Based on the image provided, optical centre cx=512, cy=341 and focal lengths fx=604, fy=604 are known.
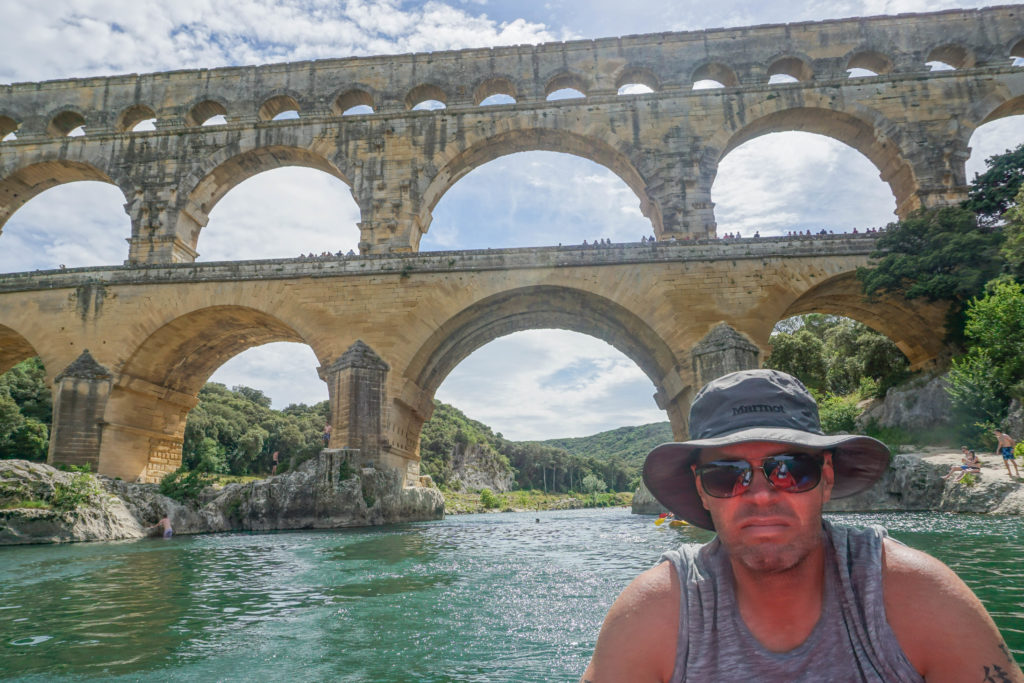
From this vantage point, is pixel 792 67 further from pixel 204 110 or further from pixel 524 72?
pixel 204 110

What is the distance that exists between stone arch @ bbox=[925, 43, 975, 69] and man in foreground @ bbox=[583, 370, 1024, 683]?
26.4 m

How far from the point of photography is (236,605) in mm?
5246

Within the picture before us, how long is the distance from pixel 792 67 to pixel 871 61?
2.81m

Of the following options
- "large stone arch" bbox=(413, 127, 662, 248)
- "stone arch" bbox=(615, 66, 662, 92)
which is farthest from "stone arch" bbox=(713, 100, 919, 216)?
"stone arch" bbox=(615, 66, 662, 92)

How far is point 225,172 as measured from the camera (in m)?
22.3

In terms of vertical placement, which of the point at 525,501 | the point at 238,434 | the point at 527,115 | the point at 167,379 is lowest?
the point at 525,501

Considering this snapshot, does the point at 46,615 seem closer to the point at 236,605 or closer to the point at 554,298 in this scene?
the point at 236,605

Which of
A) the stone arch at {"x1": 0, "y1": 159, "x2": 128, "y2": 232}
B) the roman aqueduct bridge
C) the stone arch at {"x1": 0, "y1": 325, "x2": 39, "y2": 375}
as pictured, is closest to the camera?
the roman aqueduct bridge

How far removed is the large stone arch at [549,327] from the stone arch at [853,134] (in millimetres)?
7319

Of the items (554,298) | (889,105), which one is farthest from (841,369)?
(554,298)

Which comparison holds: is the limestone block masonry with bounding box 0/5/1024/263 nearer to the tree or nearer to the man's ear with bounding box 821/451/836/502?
the tree

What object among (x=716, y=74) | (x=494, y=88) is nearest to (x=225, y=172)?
(x=494, y=88)

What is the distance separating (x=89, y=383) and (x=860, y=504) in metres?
20.5

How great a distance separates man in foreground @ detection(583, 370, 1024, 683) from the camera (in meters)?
1.27
